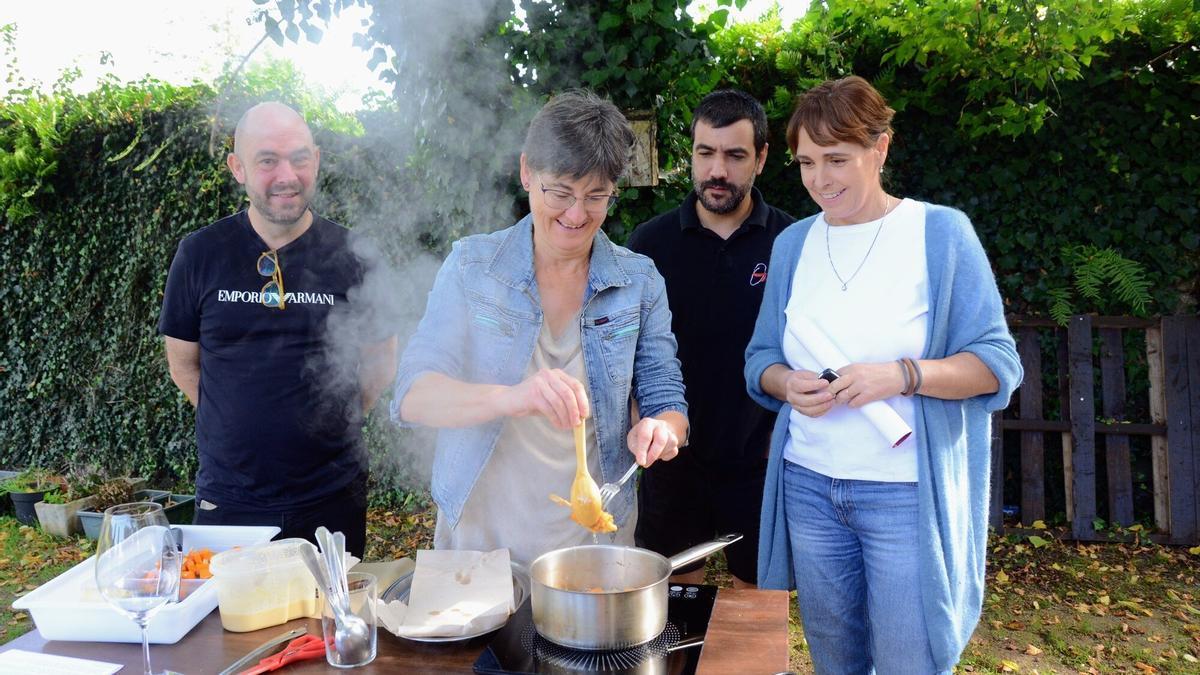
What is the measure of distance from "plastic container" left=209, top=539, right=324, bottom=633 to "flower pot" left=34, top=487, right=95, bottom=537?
5414 mm

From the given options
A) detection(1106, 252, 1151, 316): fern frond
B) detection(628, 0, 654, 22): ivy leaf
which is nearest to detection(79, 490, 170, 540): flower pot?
detection(628, 0, 654, 22): ivy leaf

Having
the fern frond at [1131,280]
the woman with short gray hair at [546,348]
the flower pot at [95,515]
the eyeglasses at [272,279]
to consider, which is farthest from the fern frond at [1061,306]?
the flower pot at [95,515]

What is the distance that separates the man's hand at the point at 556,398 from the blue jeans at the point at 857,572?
88cm

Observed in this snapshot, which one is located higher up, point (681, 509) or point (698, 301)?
point (698, 301)

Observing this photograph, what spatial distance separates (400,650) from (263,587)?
1.11ft

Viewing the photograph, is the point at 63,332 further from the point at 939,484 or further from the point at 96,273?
the point at 939,484

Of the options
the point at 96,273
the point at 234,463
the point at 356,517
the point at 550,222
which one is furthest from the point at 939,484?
the point at 96,273

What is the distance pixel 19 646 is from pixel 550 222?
4.94 feet

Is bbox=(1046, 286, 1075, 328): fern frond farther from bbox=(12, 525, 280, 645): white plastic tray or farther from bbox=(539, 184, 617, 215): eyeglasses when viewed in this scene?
bbox=(12, 525, 280, 645): white plastic tray

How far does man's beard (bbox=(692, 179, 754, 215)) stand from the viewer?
317cm

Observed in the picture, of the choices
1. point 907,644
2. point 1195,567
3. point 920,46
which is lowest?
point 1195,567

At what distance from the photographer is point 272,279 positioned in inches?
110

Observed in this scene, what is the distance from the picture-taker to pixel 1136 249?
4797mm

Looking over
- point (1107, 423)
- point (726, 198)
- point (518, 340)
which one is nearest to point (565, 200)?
point (518, 340)
